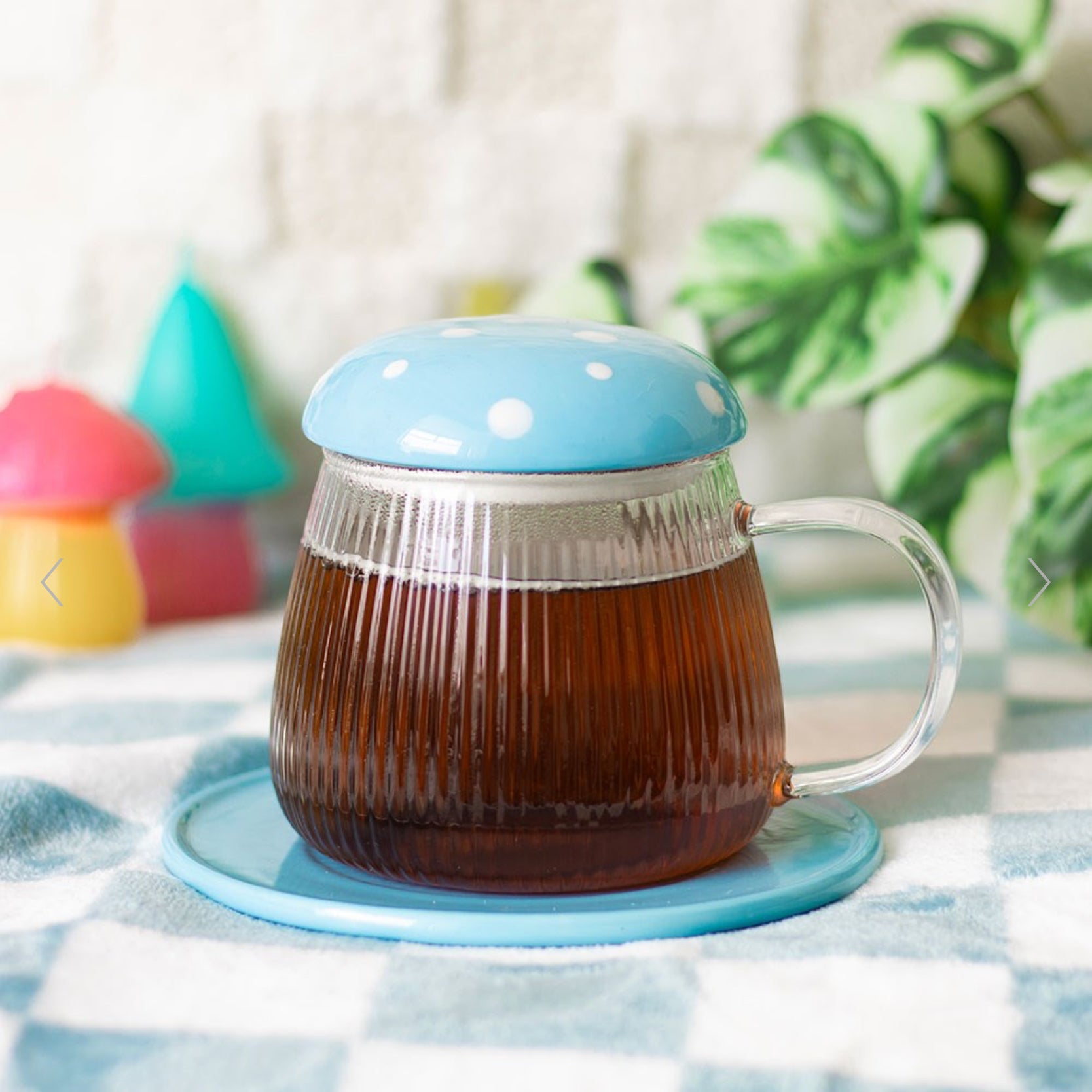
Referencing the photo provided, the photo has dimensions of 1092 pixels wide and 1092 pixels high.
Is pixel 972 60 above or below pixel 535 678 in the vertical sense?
above

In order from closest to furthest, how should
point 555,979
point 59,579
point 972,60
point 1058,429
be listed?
point 555,979 → point 1058,429 → point 59,579 → point 972,60

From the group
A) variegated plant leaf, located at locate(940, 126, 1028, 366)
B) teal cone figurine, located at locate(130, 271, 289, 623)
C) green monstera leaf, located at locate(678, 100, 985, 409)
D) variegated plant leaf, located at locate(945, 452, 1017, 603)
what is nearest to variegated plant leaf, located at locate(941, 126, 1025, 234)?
variegated plant leaf, located at locate(940, 126, 1028, 366)

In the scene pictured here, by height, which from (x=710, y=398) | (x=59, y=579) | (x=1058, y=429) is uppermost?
(x=710, y=398)

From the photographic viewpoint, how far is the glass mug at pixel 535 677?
20.1 inches

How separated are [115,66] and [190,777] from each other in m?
0.62

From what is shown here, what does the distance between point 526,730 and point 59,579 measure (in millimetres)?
522

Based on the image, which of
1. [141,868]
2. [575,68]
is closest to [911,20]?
[575,68]

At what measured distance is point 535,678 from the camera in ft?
1.67

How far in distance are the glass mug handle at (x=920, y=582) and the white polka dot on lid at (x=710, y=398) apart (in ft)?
0.13

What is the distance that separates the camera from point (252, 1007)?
47 centimetres

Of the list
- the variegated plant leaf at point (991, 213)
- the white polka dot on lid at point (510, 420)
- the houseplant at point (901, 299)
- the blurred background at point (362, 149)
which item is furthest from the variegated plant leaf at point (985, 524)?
the white polka dot on lid at point (510, 420)

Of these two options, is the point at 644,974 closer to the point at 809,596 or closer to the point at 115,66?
the point at 809,596

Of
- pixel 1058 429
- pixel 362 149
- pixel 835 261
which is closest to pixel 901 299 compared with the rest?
pixel 835 261

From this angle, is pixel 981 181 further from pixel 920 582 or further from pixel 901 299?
pixel 920 582
